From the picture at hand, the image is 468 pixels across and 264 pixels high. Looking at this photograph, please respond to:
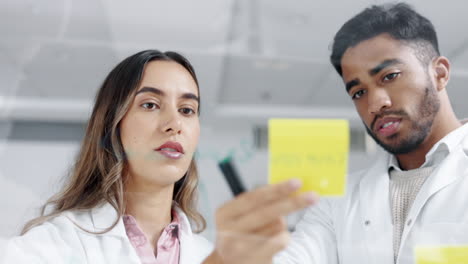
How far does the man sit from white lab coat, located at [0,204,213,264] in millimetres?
287

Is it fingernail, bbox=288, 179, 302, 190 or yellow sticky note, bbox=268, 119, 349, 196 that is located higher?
yellow sticky note, bbox=268, 119, 349, 196

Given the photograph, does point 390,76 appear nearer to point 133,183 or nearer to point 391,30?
point 391,30

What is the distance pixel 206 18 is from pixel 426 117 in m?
0.50

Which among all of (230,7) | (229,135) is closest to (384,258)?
(229,135)

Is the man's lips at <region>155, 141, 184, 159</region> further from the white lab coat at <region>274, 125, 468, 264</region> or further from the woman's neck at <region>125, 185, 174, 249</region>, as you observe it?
the white lab coat at <region>274, 125, 468, 264</region>

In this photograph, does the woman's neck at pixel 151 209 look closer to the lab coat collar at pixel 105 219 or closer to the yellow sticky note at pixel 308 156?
the lab coat collar at pixel 105 219

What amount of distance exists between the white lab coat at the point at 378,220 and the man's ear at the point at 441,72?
A: 10cm

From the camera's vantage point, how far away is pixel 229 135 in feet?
2.31

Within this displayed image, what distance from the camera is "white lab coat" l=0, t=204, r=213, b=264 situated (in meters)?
0.71

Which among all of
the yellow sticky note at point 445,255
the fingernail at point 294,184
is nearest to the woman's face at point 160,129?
the fingernail at point 294,184

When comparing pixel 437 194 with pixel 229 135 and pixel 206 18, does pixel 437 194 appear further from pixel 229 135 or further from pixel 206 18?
pixel 206 18

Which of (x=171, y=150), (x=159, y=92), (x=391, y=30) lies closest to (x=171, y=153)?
(x=171, y=150)

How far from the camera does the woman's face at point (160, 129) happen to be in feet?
2.21

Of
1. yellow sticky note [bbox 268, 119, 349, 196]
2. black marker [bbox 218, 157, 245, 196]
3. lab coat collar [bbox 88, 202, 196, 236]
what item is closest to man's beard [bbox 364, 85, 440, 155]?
yellow sticky note [bbox 268, 119, 349, 196]
